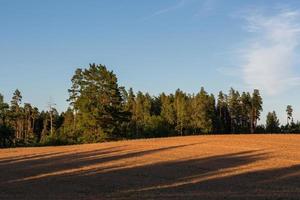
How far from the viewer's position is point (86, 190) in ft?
79.6

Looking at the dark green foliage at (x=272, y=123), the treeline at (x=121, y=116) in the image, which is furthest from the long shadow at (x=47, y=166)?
the dark green foliage at (x=272, y=123)

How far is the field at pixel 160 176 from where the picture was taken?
878 inches

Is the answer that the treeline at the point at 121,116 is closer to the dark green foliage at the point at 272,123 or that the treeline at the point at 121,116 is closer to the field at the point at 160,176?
the dark green foliage at the point at 272,123

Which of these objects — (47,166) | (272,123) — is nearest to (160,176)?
(47,166)

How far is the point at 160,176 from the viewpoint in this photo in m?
29.8

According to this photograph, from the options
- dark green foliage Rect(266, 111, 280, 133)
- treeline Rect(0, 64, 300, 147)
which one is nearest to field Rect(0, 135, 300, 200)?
treeline Rect(0, 64, 300, 147)

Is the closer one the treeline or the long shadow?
the long shadow

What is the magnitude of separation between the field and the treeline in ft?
137

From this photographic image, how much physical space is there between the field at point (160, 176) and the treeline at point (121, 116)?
41658 millimetres

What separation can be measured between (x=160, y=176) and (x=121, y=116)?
2290 inches

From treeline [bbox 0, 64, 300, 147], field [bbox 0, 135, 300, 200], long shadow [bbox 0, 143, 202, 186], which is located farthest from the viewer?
treeline [bbox 0, 64, 300, 147]

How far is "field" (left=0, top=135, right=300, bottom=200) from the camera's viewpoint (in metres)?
22.3

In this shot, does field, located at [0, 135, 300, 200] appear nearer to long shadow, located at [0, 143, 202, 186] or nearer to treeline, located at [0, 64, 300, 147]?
long shadow, located at [0, 143, 202, 186]

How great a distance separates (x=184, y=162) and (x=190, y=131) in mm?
98140
